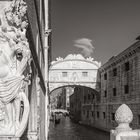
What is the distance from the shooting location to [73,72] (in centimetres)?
2891

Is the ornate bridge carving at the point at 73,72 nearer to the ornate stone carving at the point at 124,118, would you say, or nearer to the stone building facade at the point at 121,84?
the stone building facade at the point at 121,84

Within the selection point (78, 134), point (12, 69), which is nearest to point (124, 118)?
point (12, 69)

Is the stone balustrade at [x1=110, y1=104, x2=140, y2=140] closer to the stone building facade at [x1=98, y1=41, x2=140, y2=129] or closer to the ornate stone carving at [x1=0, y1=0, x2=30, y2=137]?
the ornate stone carving at [x1=0, y1=0, x2=30, y2=137]

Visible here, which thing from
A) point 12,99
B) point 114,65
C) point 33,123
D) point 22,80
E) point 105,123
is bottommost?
point 105,123

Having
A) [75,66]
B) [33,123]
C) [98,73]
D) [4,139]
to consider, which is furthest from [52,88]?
[4,139]

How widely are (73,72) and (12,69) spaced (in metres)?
26.4

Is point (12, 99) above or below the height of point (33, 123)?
above

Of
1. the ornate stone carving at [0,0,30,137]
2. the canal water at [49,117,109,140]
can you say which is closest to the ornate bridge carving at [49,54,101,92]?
the canal water at [49,117,109,140]

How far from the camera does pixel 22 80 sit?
2525 millimetres

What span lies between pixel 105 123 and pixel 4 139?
2441 centimetres

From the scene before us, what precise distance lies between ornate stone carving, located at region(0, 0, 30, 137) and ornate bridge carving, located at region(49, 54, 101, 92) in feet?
84.8

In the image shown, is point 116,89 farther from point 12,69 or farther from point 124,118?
point 12,69

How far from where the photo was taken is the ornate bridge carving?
28.7 m

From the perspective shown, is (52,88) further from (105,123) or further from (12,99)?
(12,99)
